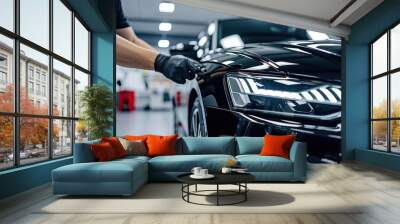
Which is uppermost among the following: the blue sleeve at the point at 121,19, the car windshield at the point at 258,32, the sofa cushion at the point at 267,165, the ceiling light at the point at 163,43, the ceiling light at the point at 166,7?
the ceiling light at the point at 166,7

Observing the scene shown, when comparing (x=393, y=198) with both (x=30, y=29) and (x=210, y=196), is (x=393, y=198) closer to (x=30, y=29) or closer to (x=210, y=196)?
(x=210, y=196)

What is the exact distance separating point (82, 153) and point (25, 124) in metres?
0.79

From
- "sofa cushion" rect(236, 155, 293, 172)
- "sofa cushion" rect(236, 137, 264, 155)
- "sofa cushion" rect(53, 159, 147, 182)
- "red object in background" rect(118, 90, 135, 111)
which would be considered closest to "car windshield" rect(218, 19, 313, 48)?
"red object in background" rect(118, 90, 135, 111)

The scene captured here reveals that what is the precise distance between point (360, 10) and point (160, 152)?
14.9 ft

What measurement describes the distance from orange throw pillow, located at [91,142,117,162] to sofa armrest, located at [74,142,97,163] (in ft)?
0.23

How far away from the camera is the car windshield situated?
26.2 feet

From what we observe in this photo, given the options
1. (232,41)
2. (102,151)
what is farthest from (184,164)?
(232,41)

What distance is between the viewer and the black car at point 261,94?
25.2 feet

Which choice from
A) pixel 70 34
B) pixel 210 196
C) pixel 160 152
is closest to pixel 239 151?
pixel 160 152

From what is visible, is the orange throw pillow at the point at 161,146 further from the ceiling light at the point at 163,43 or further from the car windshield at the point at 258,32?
the car windshield at the point at 258,32

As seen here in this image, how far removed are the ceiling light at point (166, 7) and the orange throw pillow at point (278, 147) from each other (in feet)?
12.2

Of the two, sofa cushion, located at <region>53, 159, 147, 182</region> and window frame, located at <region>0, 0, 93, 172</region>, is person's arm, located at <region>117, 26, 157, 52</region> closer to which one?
window frame, located at <region>0, 0, 93, 172</region>

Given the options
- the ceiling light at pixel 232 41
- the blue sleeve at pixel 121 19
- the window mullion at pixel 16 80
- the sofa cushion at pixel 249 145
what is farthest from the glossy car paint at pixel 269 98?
the window mullion at pixel 16 80

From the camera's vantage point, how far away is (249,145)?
19.9 feet
